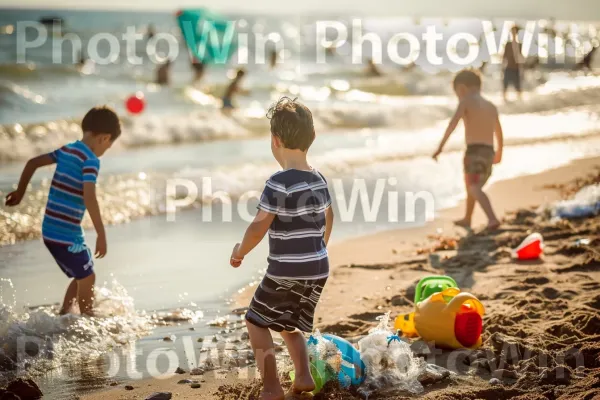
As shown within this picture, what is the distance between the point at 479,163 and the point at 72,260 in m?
4.46

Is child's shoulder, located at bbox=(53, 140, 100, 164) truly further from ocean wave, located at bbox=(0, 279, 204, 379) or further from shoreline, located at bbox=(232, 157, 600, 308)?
shoreline, located at bbox=(232, 157, 600, 308)

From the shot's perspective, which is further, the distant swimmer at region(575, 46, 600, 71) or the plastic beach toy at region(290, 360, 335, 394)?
the distant swimmer at region(575, 46, 600, 71)

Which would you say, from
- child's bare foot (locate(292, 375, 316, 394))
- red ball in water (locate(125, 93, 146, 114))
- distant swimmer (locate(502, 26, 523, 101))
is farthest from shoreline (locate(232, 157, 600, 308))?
distant swimmer (locate(502, 26, 523, 101))

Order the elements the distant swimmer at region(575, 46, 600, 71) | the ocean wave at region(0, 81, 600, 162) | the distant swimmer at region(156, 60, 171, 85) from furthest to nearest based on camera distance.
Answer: the distant swimmer at region(575, 46, 600, 71), the distant swimmer at region(156, 60, 171, 85), the ocean wave at region(0, 81, 600, 162)

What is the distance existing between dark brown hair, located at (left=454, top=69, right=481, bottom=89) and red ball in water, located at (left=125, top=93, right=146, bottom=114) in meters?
11.8

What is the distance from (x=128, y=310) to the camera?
5.25 m

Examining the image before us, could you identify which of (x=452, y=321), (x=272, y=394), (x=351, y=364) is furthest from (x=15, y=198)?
(x=452, y=321)

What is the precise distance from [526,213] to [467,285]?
8.38ft

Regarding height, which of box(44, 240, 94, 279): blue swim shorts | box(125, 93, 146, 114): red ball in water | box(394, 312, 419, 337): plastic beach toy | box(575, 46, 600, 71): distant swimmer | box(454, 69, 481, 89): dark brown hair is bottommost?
box(394, 312, 419, 337): plastic beach toy

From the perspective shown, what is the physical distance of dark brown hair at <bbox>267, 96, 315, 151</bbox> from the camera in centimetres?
362

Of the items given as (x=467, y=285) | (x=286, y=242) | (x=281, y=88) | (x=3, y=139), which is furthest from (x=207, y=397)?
(x=281, y=88)

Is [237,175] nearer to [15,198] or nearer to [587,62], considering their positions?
[15,198]

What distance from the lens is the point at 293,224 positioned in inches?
141

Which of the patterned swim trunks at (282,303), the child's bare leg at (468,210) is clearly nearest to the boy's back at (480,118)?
the child's bare leg at (468,210)
